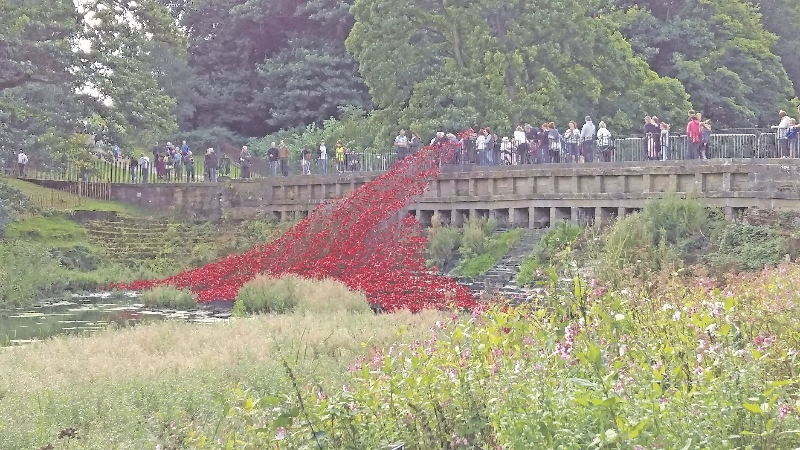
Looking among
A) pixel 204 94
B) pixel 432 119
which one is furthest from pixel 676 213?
pixel 204 94

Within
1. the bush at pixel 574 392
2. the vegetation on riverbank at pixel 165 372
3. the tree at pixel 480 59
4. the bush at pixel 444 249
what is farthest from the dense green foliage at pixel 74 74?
the bush at pixel 574 392

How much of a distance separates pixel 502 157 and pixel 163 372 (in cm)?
1826

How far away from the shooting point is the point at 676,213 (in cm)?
2247

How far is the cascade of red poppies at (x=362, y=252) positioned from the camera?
76.4ft

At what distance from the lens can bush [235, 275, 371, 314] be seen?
20.9 m

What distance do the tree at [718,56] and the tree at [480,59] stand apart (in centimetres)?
782

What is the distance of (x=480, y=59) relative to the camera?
3450 cm

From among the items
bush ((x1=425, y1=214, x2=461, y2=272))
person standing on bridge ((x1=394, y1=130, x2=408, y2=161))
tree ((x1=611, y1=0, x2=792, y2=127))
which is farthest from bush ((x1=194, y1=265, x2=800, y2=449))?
tree ((x1=611, y1=0, x2=792, y2=127))

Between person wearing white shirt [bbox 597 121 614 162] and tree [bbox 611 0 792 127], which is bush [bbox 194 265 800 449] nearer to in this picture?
person wearing white shirt [bbox 597 121 614 162]

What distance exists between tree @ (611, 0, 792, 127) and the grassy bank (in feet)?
90.7

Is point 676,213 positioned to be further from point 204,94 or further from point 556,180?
point 204,94

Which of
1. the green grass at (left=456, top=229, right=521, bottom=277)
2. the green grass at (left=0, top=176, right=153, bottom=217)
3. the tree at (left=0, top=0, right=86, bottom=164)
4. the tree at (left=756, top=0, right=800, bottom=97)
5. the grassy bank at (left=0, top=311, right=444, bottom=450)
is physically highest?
the tree at (left=756, top=0, right=800, bottom=97)

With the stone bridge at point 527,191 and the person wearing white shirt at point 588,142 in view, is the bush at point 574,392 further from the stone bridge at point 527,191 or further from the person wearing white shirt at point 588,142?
the person wearing white shirt at point 588,142

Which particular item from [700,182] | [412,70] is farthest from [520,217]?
[412,70]
